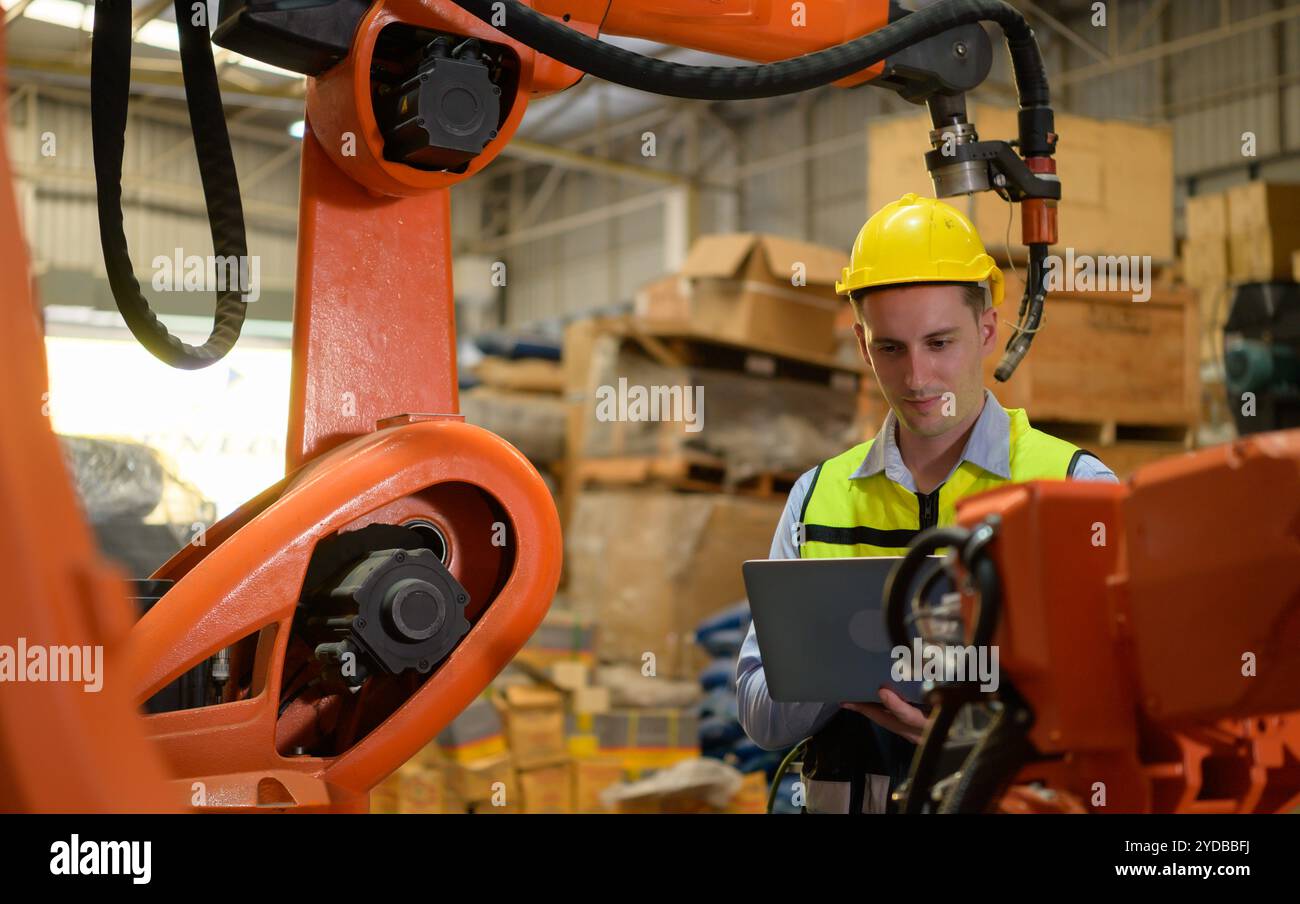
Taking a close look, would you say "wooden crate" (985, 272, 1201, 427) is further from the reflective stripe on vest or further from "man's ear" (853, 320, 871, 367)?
the reflective stripe on vest

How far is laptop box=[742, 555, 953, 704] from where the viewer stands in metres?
1.75

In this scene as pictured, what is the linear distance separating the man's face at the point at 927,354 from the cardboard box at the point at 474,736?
3.77 m

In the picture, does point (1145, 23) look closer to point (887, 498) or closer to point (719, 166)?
point (719, 166)

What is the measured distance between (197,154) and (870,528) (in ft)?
4.74

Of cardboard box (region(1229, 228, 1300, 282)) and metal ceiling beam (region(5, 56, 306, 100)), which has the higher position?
metal ceiling beam (region(5, 56, 306, 100))

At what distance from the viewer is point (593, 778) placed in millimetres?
6164

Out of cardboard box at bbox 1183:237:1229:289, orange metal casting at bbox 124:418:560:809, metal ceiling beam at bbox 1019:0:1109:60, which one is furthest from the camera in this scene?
metal ceiling beam at bbox 1019:0:1109:60

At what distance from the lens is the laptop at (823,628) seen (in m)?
1.75

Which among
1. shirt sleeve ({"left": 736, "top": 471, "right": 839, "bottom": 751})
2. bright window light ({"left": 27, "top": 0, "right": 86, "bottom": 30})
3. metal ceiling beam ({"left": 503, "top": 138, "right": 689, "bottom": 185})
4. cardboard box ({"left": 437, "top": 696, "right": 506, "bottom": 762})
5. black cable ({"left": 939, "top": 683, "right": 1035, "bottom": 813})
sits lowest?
cardboard box ({"left": 437, "top": 696, "right": 506, "bottom": 762})

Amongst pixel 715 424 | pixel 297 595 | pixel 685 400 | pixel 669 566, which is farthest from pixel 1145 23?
pixel 297 595

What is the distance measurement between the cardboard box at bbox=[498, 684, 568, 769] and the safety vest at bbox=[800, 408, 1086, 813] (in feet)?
12.9

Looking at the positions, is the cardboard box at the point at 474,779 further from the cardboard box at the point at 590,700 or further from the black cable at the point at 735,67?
the black cable at the point at 735,67

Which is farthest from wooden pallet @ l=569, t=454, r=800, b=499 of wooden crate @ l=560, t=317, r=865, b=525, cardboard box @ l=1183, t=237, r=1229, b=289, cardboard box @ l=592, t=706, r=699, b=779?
cardboard box @ l=1183, t=237, r=1229, b=289

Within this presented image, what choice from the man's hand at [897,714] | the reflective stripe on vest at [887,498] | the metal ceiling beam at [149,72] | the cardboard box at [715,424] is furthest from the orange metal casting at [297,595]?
the metal ceiling beam at [149,72]
